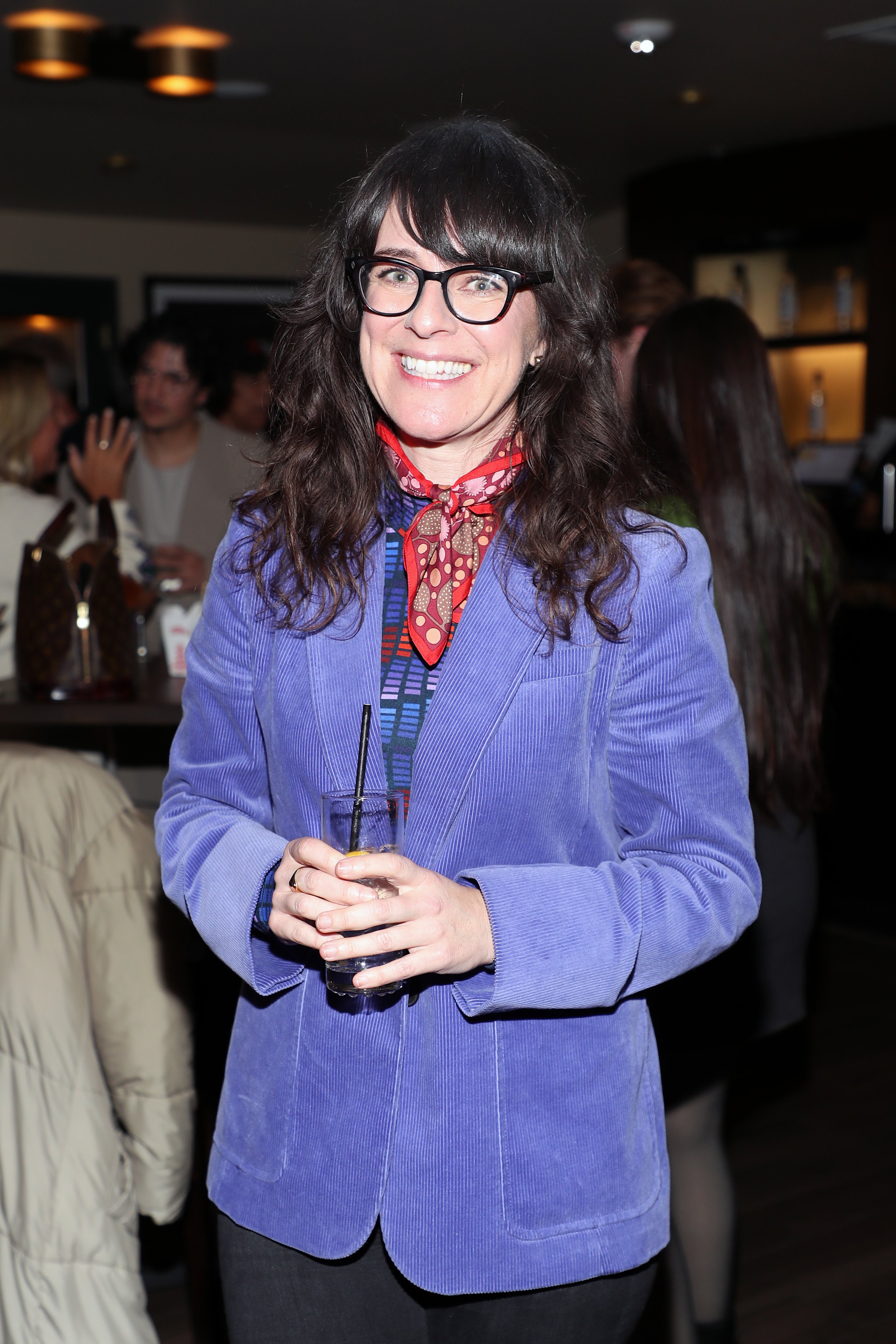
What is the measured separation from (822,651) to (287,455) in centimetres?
112

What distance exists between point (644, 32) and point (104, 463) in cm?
247

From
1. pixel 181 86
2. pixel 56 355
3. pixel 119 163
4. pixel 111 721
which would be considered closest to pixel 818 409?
pixel 181 86

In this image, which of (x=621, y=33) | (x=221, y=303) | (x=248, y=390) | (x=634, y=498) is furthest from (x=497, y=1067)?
(x=221, y=303)

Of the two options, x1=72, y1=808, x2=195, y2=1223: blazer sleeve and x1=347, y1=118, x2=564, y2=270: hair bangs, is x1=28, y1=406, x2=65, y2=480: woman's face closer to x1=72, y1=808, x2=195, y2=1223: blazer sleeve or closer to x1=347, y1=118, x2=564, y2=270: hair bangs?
x1=72, y1=808, x2=195, y2=1223: blazer sleeve

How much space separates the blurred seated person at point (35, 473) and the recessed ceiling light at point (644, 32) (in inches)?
89.8

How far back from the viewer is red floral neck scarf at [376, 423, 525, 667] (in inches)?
48.6

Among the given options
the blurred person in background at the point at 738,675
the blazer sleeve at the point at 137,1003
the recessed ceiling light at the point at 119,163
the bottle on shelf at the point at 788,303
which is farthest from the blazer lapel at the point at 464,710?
the bottle on shelf at the point at 788,303

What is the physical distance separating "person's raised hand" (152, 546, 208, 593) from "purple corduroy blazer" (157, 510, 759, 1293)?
2018 millimetres

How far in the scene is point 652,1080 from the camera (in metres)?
1.27

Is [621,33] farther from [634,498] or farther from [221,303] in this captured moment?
[221,303]

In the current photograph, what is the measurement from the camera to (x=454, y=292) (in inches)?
47.1

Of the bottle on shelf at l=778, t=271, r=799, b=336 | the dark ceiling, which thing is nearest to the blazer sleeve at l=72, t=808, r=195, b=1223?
the dark ceiling

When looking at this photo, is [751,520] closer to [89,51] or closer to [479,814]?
[479,814]

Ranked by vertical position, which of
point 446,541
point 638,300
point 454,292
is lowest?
point 446,541
